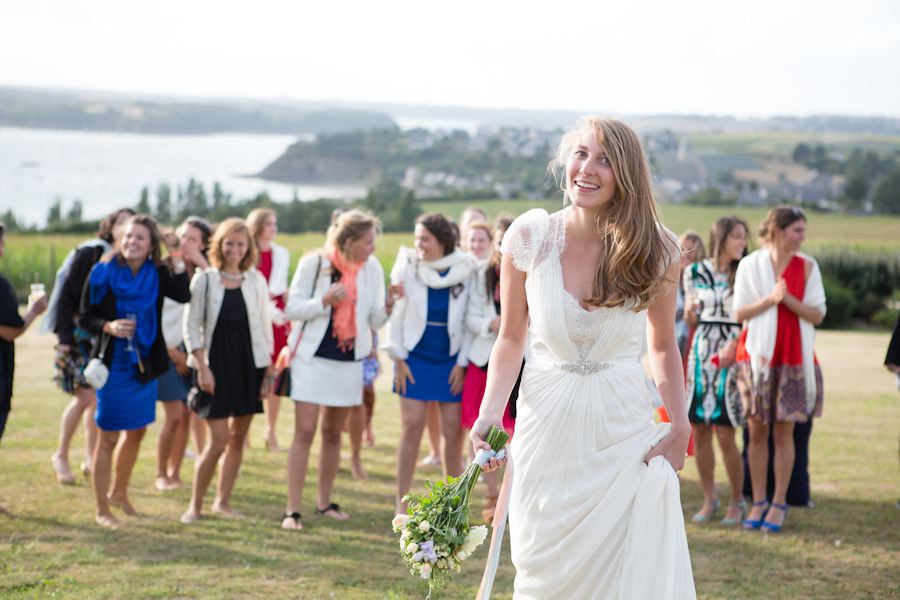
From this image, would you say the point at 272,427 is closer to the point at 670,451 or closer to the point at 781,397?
the point at 781,397

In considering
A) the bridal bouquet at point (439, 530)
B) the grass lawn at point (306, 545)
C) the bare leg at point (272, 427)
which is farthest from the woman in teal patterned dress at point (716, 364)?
the bare leg at point (272, 427)

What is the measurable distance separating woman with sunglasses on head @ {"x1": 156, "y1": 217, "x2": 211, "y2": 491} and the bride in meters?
4.06

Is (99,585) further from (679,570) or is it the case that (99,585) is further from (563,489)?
(679,570)

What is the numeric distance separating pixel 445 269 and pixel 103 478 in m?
2.95

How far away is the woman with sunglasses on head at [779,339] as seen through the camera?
5.61m

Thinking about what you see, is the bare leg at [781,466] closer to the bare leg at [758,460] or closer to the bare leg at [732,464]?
the bare leg at [758,460]

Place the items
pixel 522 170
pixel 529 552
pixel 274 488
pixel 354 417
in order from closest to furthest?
pixel 529 552 → pixel 274 488 → pixel 354 417 → pixel 522 170

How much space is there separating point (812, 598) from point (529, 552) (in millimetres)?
2644

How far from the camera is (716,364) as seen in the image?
19.6 ft

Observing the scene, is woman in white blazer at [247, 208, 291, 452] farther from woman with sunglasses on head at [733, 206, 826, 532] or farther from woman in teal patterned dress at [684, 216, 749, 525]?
woman with sunglasses on head at [733, 206, 826, 532]

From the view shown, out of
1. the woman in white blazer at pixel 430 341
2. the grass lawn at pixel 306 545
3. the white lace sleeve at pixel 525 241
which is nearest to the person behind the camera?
the white lace sleeve at pixel 525 241

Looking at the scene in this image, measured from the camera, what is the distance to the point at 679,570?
257 cm

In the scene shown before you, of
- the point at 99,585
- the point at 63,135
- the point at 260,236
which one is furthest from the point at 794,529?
the point at 63,135

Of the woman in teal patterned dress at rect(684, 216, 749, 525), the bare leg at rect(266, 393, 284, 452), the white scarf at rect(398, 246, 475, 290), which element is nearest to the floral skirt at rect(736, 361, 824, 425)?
the woman in teal patterned dress at rect(684, 216, 749, 525)
